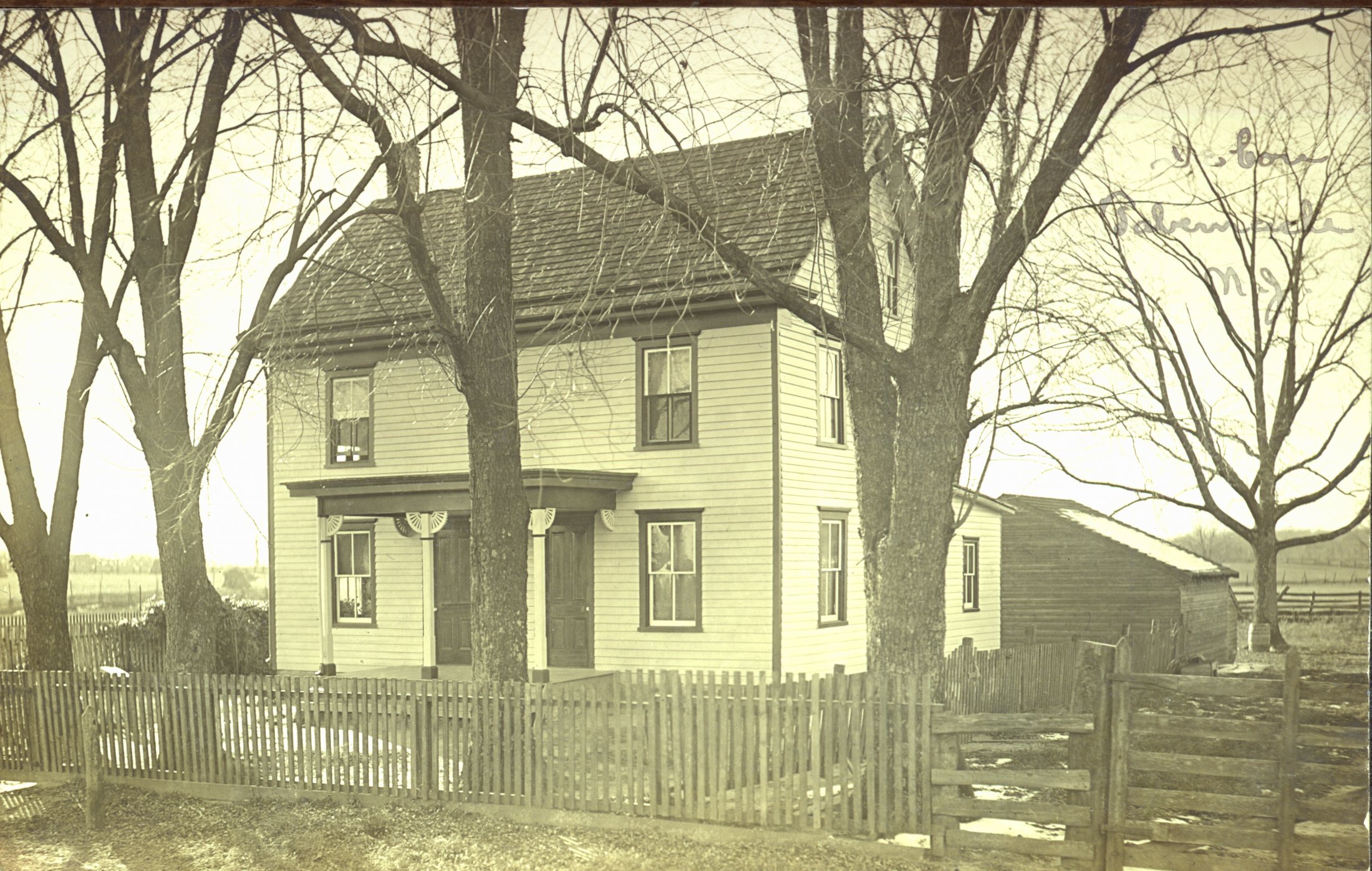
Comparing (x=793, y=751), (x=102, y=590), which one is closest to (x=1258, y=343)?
(x=793, y=751)

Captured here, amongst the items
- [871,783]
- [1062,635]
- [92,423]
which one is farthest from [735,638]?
[92,423]

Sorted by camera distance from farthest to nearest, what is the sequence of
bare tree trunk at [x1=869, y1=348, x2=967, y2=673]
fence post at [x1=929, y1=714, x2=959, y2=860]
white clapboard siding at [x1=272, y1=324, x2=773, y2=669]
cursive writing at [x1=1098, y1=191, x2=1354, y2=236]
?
white clapboard siding at [x1=272, y1=324, x2=773, y2=669], bare tree trunk at [x1=869, y1=348, x2=967, y2=673], fence post at [x1=929, y1=714, x2=959, y2=860], cursive writing at [x1=1098, y1=191, x2=1354, y2=236]

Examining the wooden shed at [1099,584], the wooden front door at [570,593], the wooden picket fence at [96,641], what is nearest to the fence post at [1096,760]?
the wooden shed at [1099,584]

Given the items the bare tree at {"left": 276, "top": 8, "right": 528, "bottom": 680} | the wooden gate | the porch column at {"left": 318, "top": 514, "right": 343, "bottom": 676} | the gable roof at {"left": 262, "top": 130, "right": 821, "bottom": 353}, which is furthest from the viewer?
the porch column at {"left": 318, "top": 514, "right": 343, "bottom": 676}

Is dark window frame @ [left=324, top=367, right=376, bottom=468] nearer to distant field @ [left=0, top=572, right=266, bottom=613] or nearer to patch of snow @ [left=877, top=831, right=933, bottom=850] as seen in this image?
distant field @ [left=0, top=572, right=266, bottom=613]

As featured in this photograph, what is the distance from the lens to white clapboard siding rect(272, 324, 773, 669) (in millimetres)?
11938

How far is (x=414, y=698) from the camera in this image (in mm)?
8008

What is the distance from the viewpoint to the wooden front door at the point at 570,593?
41.9 ft

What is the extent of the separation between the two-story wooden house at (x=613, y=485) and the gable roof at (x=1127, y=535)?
264 cm

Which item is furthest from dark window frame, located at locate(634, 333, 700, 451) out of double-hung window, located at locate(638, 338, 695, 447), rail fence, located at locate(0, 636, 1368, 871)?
rail fence, located at locate(0, 636, 1368, 871)

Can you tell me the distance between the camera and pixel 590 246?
9820 millimetres

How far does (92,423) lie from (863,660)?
7.81m

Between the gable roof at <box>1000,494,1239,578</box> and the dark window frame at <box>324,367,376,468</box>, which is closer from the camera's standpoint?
the gable roof at <box>1000,494,1239,578</box>

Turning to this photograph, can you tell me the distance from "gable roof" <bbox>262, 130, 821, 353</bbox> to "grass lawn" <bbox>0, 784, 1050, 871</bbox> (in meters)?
3.30
